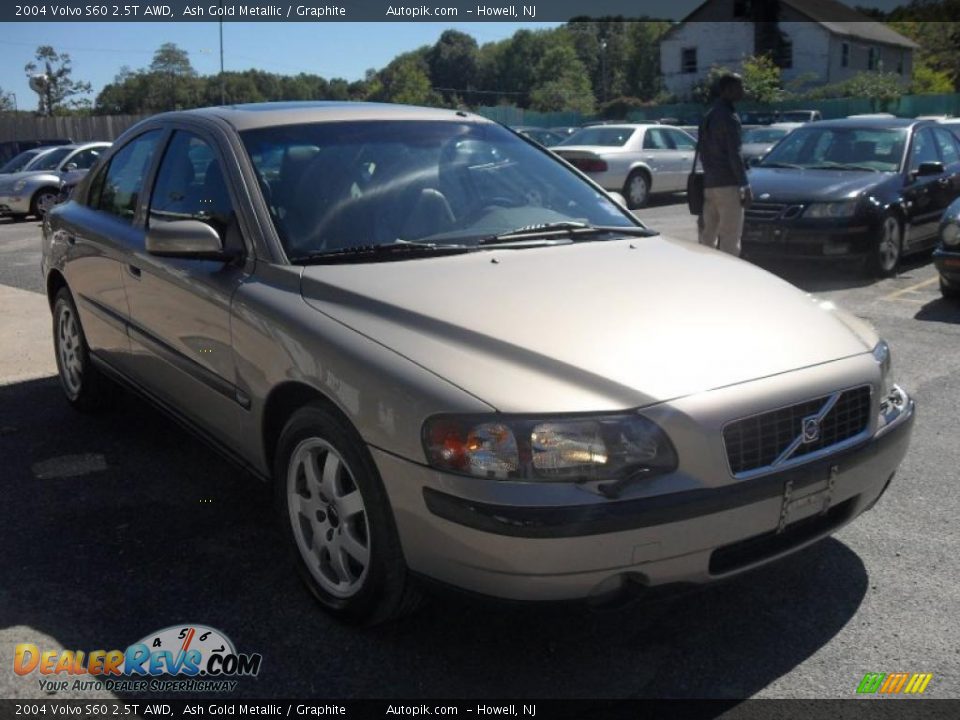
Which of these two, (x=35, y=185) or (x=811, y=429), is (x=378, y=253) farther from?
(x=35, y=185)

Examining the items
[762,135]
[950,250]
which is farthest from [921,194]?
[762,135]

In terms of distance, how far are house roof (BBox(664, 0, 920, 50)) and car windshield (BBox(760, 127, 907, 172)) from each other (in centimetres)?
4698

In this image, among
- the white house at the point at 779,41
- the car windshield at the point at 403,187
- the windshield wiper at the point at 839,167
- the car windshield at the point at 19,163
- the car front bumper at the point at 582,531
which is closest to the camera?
the car front bumper at the point at 582,531

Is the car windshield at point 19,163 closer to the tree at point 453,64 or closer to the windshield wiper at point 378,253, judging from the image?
the windshield wiper at point 378,253

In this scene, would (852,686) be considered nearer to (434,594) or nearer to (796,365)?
(796,365)

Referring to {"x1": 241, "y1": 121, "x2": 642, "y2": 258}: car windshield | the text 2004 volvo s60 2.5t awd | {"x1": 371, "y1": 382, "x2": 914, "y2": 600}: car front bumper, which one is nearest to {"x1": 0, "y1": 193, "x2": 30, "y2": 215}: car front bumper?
the text 2004 volvo s60 2.5t awd

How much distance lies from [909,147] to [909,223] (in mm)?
896

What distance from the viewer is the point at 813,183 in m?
9.34

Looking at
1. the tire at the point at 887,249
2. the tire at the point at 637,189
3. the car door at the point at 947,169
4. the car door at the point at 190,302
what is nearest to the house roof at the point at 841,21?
the tire at the point at 637,189

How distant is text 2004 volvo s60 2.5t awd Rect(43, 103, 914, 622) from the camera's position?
255 cm

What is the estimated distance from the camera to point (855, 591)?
325cm

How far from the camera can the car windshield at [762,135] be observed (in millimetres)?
20609

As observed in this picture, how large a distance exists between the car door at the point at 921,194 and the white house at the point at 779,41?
45.0 meters

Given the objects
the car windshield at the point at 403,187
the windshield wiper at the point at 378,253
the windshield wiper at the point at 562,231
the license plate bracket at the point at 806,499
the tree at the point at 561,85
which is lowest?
the license plate bracket at the point at 806,499
